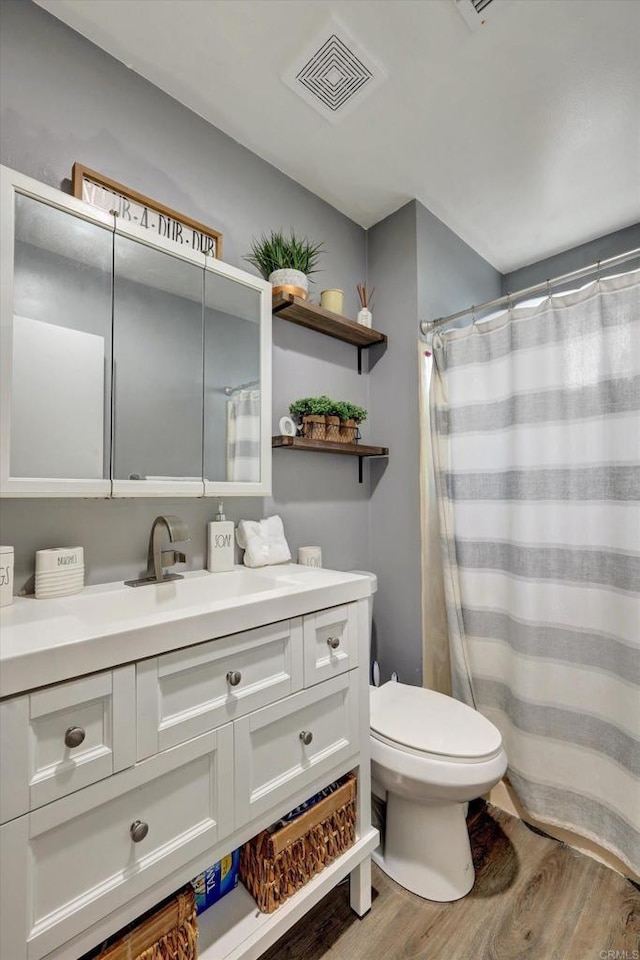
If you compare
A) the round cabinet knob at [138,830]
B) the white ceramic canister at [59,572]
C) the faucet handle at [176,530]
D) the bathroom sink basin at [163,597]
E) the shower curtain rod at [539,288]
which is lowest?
the round cabinet knob at [138,830]

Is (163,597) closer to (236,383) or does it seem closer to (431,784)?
(236,383)

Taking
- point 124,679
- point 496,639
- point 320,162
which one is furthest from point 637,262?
point 124,679

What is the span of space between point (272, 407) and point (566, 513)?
1174 mm

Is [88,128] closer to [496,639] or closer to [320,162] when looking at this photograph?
[320,162]

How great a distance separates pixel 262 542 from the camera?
1.60 meters

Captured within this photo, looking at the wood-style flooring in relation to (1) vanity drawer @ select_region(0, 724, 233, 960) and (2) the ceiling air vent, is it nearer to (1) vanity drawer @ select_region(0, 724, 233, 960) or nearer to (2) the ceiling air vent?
(1) vanity drawer @ select_region(0, 724, 233, 960)

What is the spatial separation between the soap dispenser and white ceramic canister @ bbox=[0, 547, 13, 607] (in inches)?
22.4

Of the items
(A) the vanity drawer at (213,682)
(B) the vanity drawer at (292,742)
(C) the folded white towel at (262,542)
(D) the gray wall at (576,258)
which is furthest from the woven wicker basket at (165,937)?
(D) the gray wall at (576,258)

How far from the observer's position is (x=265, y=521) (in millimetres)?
1648

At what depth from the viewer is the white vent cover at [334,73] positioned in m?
1.31

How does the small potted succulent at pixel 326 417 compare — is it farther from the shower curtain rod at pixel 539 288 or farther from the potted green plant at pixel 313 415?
the shower curtain rod at pixel 539 288

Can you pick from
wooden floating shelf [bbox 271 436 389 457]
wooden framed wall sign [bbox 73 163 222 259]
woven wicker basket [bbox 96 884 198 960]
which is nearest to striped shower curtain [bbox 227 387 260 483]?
wooden floating shelf [bbox 271 436 389 457]

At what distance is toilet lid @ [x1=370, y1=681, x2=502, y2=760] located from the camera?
133 cm

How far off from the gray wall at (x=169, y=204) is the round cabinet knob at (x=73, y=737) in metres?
0.51
